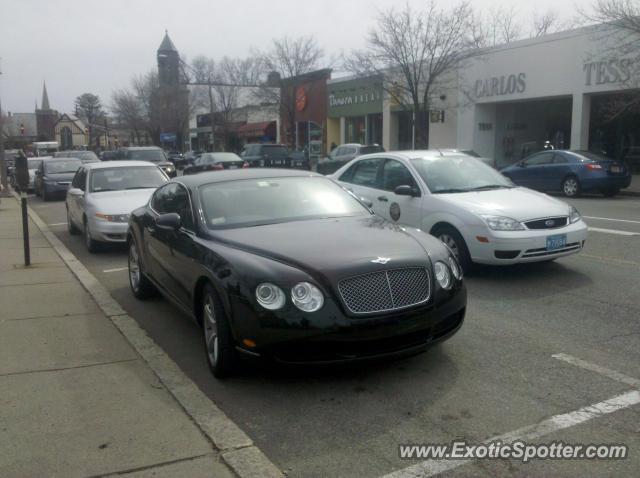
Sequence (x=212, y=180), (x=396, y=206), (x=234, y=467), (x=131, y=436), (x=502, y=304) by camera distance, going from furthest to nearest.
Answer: (x=396, y=206) → (x=502, y=304) → (x=212, y=180) → (x=131, y=436) → (x=234, y=467)

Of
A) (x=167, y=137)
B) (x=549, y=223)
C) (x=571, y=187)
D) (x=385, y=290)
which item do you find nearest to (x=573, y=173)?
(x=571, y=187)

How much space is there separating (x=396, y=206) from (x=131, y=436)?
559 cm

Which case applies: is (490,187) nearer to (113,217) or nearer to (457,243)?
(457,243)

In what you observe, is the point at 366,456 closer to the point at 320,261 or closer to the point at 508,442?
the point at 508,442

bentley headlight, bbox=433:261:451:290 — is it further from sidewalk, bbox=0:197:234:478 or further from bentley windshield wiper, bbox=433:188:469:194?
bentley windshield wiper, bbox=433:188:469:194

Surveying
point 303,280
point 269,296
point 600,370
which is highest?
point 303,280

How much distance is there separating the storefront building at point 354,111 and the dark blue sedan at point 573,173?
1656cm

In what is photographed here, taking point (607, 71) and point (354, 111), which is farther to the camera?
point (354, 111)

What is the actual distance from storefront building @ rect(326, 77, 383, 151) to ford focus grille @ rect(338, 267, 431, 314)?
103 feet

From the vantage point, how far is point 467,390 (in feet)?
14.2

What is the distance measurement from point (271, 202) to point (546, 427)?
3002mm

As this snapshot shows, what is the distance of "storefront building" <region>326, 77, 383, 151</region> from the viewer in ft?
124

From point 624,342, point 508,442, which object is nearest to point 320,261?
point 508,442

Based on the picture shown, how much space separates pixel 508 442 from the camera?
141 inches
